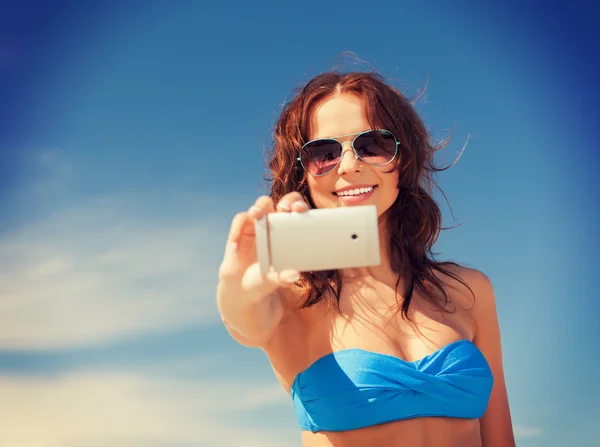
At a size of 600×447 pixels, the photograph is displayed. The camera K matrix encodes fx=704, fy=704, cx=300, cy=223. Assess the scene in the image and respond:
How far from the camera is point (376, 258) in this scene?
3.51 m

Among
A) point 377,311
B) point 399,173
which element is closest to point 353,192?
point 399,173

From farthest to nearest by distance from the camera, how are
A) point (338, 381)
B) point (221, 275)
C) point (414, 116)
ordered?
point (414, 116)
point (338, 381)
point (221, 275)

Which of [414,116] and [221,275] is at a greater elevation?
[414,116]

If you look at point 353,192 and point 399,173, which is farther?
point 399,173

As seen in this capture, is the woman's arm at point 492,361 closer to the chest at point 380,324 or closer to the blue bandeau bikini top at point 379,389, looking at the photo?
the chest at point 380,324

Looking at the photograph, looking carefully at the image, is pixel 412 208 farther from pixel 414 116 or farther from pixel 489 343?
pixel 489 343

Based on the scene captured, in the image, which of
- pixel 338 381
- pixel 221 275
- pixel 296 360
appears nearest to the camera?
pixel 221 275

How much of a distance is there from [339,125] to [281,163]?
0.53m

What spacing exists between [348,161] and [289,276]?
146 centimetres

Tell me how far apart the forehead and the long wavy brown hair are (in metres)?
0.05

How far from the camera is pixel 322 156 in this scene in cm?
480

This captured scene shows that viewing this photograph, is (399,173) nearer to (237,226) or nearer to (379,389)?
(379,389)

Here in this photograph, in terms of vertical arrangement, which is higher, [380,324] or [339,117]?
[339,117]

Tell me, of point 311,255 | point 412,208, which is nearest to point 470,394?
point 412,208
